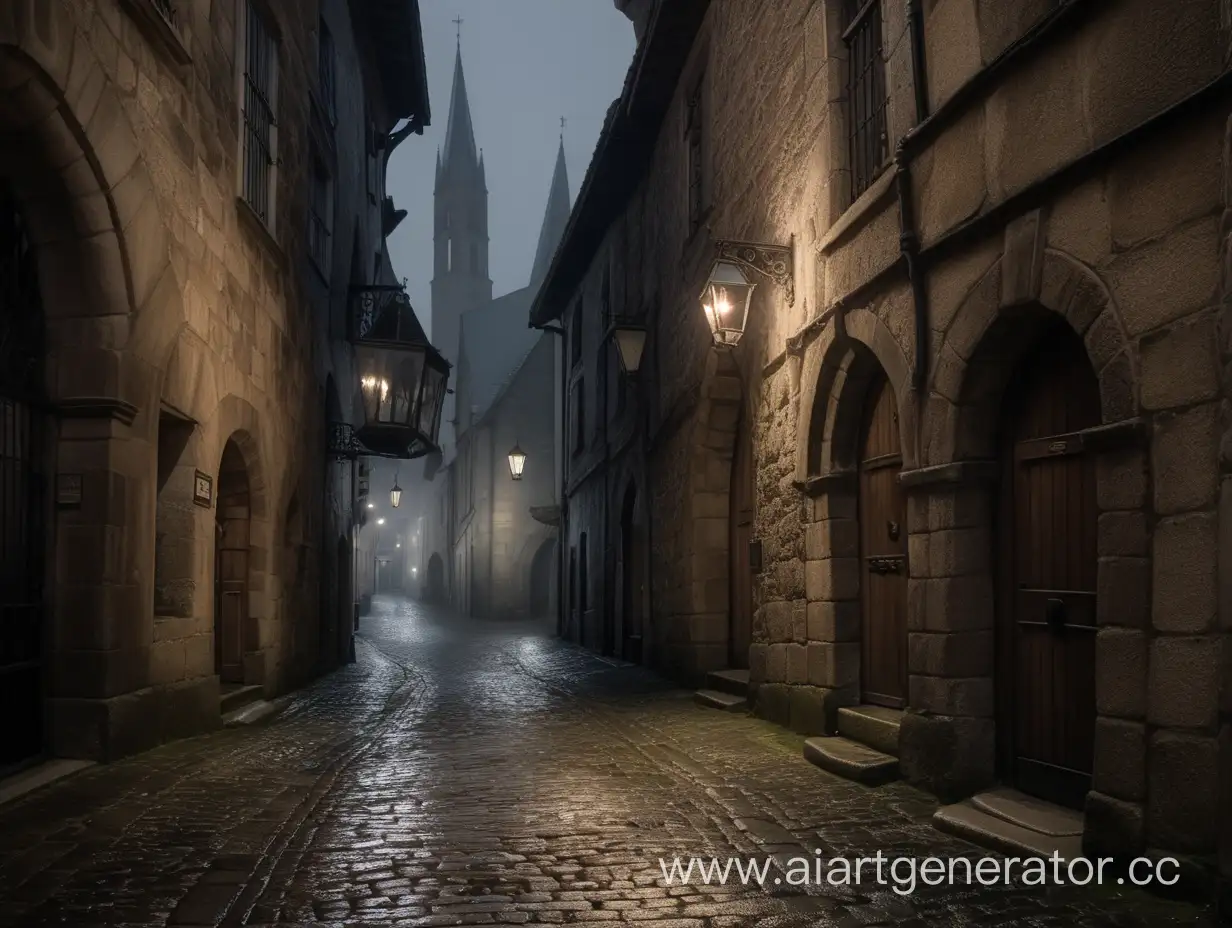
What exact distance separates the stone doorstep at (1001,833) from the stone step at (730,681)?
4484 millimetres

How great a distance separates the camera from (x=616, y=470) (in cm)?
1703

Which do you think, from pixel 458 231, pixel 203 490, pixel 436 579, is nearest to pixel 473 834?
pixel 203 490

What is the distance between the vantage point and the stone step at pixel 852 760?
6.20m

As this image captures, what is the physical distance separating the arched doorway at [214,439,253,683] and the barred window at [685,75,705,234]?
5258 millimetres

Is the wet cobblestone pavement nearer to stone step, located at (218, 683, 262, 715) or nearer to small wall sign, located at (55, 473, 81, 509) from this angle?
stone step, located at (218, 683, 262, 715)

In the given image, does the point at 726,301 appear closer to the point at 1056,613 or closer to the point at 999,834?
the point at 1056,613

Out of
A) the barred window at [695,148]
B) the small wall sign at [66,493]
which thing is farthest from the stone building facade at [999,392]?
the small wall sign at [66,493]

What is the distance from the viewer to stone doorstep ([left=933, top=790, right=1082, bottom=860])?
454 centimetres

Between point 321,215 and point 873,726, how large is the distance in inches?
379

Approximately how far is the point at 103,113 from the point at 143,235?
0.85 meters

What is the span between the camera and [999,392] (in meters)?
5.78

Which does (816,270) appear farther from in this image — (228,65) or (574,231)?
(574,231)

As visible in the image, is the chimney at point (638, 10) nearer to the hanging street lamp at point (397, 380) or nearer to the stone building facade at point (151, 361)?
the hanging street lamp at point (397, 380)

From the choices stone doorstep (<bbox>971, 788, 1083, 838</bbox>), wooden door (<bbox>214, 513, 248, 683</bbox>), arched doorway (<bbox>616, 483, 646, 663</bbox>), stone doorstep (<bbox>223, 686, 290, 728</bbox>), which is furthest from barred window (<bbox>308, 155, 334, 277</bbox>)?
stone doorstep (<bbox>971, 788, 1083, 838</bbox>)
